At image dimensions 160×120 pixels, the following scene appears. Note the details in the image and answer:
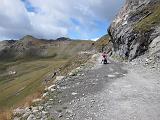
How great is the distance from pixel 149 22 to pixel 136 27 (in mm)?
2773

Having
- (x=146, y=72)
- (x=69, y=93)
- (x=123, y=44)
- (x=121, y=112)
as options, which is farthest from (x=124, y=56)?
(x=121, y=112)

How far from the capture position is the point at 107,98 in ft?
88.5

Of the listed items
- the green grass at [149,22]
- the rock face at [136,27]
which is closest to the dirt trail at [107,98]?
the rock face at [136,27]

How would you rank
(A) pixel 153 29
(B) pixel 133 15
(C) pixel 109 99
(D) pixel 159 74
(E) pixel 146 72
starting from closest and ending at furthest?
(C) pixel 109 99 < (D) pixel 159 74 < (E) pixel 146 72 < (A) pixel 153 29 < (B) pixel 133 15

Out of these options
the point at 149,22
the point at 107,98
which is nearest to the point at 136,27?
the point at 149,22

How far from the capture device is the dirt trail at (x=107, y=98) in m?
22.2

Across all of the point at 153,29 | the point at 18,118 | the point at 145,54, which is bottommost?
the point at 18,118

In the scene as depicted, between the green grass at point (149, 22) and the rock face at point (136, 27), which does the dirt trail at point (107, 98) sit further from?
the green grass at point (149, 22)

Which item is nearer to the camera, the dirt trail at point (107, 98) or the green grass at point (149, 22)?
the dirt trail at point (107, 98)

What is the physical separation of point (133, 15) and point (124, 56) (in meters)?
13.5

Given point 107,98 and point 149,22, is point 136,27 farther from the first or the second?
point 107,98

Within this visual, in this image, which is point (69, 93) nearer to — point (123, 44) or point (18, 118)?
point (18, 118)

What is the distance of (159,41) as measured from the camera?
56.2m

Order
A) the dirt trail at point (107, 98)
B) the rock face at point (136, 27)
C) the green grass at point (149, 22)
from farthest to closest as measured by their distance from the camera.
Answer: the green grass at point (149, 22), the rock face at point (136, 27), the dirt trail at point (107, 98)
